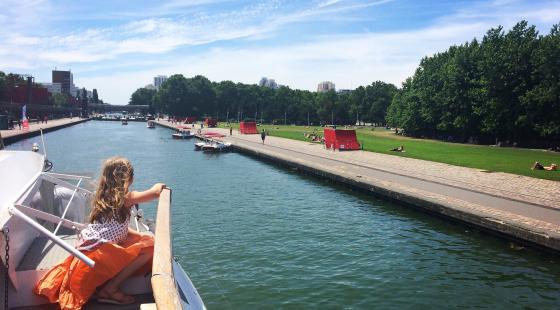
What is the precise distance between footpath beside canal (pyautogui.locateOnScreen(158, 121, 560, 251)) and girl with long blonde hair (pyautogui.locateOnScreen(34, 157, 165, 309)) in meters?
13.5

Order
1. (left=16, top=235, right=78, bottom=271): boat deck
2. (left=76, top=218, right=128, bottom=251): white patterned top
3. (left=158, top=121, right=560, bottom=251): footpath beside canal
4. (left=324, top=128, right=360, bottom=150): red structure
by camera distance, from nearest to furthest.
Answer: (left=76, top=218, right=128, bottom=251): white patterned top → (left=16, top=235, right=78, bottom=271): boat deck → (left=158, top=121, right=560, bottom=251): footpath beside canal → (left=324, top=128, right=360, bottom=150): red structure

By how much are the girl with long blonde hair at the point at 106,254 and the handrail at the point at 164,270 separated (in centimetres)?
53

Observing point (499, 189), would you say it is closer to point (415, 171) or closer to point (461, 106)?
point (415, 171)

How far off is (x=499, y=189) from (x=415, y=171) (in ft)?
25.6

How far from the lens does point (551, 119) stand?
2028 inches

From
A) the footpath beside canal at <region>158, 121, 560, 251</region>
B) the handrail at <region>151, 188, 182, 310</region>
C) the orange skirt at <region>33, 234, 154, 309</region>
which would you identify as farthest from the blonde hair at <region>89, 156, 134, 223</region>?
the footpath beside canal at <region>158, 121, 560, 251</region>

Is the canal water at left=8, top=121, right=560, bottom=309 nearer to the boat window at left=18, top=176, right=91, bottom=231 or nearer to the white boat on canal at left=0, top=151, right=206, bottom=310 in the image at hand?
the boat window at left=18, top=176, right=91, bottom=231

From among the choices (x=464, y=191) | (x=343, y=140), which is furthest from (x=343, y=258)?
(x=343, y=140)

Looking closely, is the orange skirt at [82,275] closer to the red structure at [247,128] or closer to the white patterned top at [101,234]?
the white patterned top at [101,234]

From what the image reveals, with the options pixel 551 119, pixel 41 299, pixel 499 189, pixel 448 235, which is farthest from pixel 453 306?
pixel 551 119

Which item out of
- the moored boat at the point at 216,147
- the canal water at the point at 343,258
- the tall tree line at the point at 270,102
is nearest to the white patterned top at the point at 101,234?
the canal water at the point at 343,258

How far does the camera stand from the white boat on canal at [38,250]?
14.1ft

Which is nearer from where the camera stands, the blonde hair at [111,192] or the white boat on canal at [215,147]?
the blonde hair at [111,192]

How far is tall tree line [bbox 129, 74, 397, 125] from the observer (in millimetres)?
146500
